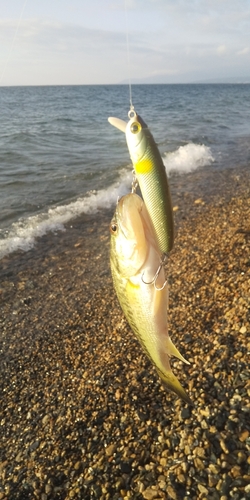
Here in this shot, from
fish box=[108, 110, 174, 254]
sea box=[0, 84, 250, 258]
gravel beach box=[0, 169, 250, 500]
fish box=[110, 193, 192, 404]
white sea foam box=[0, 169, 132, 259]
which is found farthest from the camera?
sea box=[0, 84, 250, 258]

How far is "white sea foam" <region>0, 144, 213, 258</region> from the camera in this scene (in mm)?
10564

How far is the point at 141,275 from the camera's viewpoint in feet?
8.35

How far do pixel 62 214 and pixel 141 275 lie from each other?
1008cm

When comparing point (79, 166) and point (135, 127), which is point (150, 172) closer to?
point (135, 127)

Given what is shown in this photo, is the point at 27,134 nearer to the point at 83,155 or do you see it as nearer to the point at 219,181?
the point at 83,155

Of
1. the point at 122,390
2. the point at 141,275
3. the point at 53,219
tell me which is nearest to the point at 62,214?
the point at 53,219

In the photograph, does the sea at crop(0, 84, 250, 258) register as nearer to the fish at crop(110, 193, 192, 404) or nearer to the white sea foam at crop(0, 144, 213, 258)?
the white sea foam at crop(0, 144, 213, 258)

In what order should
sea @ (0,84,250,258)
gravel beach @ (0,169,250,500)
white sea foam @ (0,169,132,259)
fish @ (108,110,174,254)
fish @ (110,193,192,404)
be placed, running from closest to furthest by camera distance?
fish @ (108,110,174,254) < fish @ (110,193,192,404) < gravel beach @ (0,169,250,500) < white sea foam @ (0,169,132,259) < sea @ (0,84,250,258)

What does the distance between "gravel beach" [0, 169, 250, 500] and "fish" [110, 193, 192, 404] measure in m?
1.56

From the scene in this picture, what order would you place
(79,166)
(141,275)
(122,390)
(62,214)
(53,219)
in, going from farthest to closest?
(79,166) < (62,214) < (53,219) < (122,390) < (141,275)

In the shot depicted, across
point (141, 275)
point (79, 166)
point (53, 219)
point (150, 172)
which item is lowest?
point (53, 219)

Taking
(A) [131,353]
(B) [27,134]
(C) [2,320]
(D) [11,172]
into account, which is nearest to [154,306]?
(A) [131,353]

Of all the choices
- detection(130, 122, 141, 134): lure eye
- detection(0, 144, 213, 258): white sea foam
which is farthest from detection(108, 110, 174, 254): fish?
detection(0, 144, 213, 258): white sea foam

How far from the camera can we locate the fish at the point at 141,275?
7.99ft
